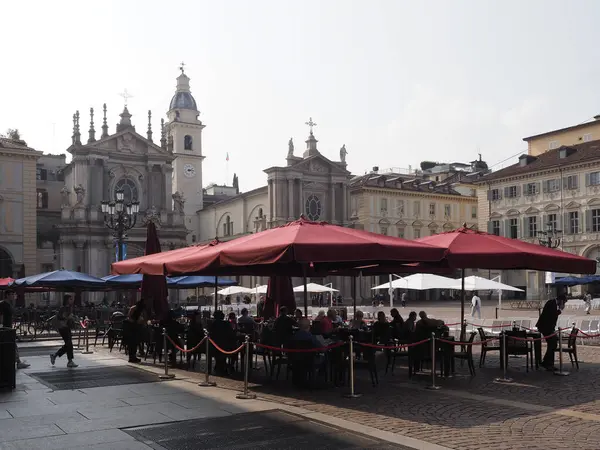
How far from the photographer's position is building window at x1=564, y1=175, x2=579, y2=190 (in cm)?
6081

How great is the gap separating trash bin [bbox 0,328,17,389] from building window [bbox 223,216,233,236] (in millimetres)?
64829

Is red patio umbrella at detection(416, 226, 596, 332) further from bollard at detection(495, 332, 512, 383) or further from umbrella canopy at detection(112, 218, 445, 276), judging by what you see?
bollard at detection(495, 332, 512, 383)

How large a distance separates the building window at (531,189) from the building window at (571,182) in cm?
312

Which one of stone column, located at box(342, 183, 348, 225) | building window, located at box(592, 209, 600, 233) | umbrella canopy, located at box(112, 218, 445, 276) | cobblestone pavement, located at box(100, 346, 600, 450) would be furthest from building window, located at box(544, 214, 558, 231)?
umbrella canopy, located at box(112, 218, 445, 276)

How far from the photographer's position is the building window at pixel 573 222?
200 feet

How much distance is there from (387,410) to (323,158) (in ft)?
213

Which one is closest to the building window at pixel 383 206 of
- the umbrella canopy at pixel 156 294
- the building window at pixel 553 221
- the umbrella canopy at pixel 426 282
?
the building window at pixel 553 221

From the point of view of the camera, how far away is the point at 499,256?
14523 millimetres

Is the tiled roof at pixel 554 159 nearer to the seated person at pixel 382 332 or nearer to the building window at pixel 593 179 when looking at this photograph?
the building window at pixel 593 179

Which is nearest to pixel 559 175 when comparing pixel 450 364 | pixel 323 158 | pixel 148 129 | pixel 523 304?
pixel 523 304

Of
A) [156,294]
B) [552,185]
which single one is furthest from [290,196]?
[156,294]

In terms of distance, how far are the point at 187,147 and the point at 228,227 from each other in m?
11.6

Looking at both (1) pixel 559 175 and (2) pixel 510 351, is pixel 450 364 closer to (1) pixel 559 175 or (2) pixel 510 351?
(2) pixel 510 351

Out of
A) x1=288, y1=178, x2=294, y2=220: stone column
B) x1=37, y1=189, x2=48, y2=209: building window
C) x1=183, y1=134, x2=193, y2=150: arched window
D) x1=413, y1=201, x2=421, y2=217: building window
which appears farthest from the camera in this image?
x1=183, y1=134, x2=193, y2=150: arched window
